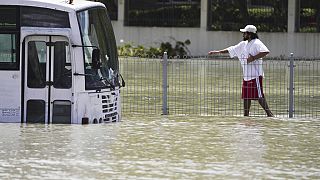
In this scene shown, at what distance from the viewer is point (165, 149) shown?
13945 mm

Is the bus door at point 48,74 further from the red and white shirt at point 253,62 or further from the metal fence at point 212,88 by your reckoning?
the red and white shirt at point 253,62

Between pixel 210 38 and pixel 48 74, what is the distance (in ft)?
108

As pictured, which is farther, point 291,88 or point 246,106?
point 291,88

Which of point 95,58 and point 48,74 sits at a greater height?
point 95,58

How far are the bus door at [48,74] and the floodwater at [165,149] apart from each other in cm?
41

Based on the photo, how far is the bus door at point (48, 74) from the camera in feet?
53.1

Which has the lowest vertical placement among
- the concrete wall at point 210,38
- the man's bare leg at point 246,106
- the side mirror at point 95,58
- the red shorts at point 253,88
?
the man's bare leg at point 246,106

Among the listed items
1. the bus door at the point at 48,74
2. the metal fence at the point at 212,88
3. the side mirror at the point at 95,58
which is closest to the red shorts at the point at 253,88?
the metal fence at the point at 212,88

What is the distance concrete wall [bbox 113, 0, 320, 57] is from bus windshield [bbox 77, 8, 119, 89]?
2954cm

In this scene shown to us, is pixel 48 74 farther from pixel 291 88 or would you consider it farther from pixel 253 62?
pixel 291 88

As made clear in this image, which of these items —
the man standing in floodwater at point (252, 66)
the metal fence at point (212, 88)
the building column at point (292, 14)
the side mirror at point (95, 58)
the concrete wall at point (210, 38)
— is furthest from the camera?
the building column at point (292, 14)

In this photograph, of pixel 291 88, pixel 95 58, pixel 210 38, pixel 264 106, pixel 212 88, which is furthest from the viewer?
pixel 210 38

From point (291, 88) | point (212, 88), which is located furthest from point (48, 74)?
point (212, 88)

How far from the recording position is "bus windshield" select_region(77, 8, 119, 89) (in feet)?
53.4
